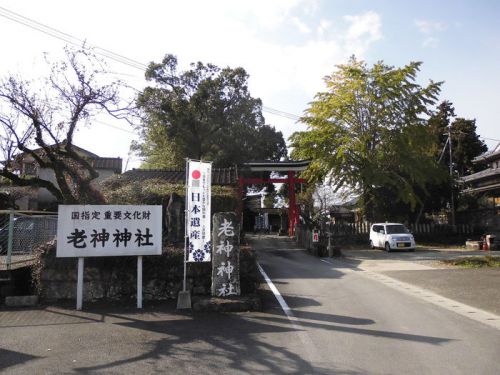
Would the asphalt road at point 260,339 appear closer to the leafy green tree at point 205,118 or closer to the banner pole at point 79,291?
the banner pole at point 79,291

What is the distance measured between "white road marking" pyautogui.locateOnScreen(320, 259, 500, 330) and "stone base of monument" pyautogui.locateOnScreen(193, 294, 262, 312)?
3.76m

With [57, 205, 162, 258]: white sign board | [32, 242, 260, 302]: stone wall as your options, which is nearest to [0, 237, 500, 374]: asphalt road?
[32, 242, 260, 302]: stone wall

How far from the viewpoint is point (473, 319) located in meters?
7.41

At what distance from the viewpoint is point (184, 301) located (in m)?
8.42

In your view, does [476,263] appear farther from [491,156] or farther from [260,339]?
[491,156]

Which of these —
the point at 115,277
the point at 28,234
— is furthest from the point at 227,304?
the point at 28,234

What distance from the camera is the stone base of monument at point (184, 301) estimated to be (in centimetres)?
838

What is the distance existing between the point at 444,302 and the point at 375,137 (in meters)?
20.6

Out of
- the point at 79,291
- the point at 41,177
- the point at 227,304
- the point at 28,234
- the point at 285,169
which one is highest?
the point at 285,169

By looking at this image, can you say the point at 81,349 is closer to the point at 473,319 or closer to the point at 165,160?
the point at 473,319

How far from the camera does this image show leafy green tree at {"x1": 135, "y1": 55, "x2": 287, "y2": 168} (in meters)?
33.5

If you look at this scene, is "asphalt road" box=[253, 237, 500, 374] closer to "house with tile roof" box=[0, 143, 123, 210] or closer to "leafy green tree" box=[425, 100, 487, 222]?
"house with tile roof" box=[0, 143, 123, 210]

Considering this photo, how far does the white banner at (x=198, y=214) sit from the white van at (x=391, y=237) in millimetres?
16114

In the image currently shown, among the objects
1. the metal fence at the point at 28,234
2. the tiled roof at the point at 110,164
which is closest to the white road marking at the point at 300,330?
the metal fence at the point at 28,234
